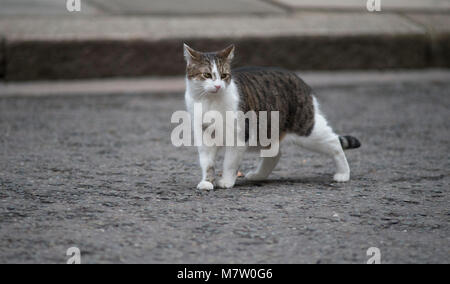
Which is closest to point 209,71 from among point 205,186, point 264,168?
point 205,186

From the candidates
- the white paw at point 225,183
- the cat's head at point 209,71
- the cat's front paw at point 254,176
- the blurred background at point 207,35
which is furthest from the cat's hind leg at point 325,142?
the blurred background at point 207,35

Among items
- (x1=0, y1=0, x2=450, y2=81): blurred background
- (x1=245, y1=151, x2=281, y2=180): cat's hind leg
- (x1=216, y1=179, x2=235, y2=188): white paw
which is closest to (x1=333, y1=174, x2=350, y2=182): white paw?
(x1=245, y1=151, x2=281, y2=180): cat's hind leg

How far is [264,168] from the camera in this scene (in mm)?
4699

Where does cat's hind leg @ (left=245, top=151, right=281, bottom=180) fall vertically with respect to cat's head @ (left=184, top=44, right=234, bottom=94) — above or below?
below

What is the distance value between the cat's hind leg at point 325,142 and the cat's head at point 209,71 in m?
0.64

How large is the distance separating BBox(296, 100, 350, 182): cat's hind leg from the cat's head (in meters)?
0.64

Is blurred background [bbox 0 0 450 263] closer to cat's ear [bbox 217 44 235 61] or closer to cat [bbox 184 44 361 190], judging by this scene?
cat [bbox 184 44 361 190]

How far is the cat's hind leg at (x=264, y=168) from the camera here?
4.66 metres

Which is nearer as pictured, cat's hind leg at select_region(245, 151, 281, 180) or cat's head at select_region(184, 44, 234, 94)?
cat's head at select_region(184, 44, 234, 94)

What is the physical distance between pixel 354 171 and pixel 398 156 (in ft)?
2.09

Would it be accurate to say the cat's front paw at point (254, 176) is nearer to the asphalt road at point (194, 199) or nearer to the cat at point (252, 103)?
the cat at point (252, 103)

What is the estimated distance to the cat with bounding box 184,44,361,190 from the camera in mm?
4320

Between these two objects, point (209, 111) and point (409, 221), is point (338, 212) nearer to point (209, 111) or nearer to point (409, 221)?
point (409, 221)

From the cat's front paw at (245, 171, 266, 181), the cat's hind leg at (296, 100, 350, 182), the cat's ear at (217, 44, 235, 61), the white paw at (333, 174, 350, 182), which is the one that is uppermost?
the cat's ear at (217, 44, 235, 61)
